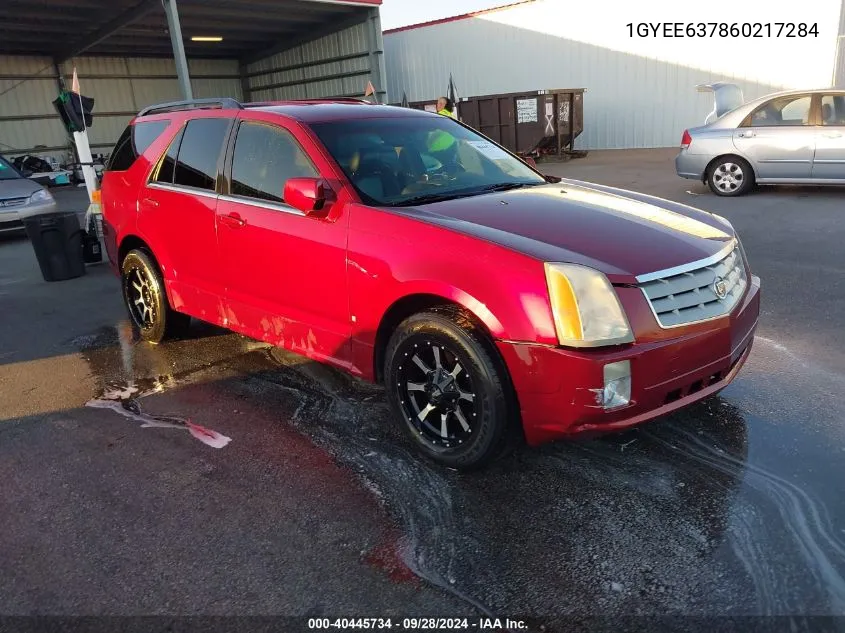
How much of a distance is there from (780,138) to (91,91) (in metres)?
25.3

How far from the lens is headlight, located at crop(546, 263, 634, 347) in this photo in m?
2.66

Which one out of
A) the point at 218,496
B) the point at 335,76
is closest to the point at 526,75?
the point at 335,76

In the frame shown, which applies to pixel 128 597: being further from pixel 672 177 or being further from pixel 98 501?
pixel 672 177

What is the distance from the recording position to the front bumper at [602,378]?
105 inches

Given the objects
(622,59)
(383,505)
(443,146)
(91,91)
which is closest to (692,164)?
(443,146)

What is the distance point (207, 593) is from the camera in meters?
2.41

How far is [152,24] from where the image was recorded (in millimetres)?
21984

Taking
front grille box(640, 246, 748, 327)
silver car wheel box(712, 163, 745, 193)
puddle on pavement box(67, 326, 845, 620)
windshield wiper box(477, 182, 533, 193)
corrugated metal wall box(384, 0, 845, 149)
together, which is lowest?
puddle on pavement box(67, 326, 845, 620)

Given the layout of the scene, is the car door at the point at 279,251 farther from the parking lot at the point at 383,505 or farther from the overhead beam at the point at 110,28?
the overhead beam at the point at 110,28

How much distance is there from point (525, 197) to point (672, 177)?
449 inches

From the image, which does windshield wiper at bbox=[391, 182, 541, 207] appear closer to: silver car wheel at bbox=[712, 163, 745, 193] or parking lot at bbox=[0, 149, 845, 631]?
parking lot at bbox=[0, 149, 845, 631]

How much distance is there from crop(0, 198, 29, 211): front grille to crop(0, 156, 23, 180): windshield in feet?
3.08

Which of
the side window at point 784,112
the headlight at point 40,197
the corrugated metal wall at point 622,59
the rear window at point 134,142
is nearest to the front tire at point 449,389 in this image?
the rear window at point 134,142

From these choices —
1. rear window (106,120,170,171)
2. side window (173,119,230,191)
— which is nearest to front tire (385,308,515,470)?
side window (173,119,230,191)
